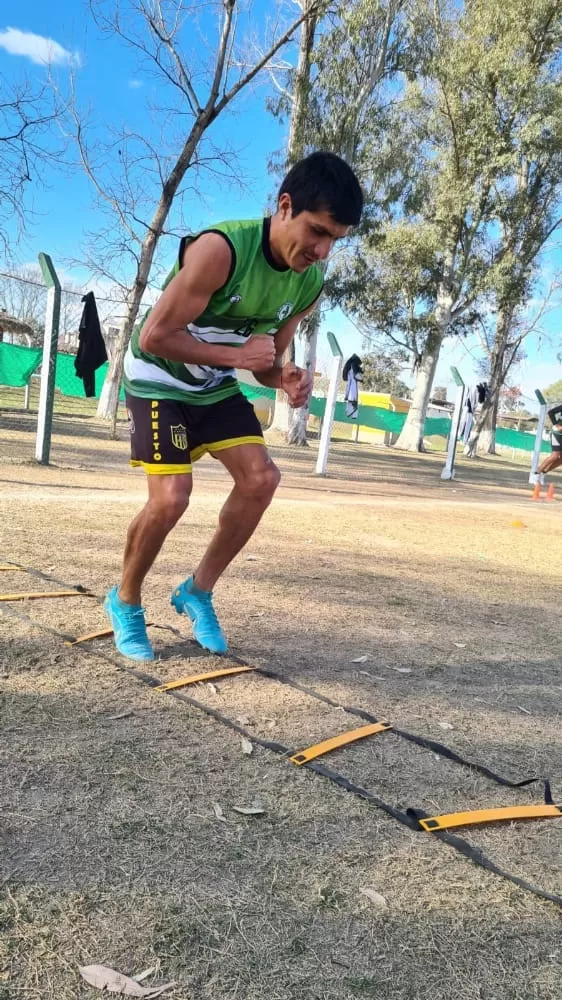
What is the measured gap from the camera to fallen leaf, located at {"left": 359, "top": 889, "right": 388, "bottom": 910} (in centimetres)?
158

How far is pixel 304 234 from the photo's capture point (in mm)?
2582

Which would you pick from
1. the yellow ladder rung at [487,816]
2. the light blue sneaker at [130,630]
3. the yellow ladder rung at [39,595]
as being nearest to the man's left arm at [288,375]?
the light blue sneaker at [130,630]

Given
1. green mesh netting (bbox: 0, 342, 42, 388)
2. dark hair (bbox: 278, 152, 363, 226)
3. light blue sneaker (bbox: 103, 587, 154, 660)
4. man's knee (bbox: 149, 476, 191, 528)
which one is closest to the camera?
dark hair (bbox: 278, 152, 363, 226)

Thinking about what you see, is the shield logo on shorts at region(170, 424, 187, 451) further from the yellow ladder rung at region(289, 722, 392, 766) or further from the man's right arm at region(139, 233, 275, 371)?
the yellow ladder rung at region(289, 722, 392, 766)

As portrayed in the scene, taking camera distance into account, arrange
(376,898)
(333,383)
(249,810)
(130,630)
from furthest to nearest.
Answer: (333,383) → (130,630) → (249,810) → (376,898)

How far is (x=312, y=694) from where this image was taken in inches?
109

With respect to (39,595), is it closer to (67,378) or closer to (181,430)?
(181,430)

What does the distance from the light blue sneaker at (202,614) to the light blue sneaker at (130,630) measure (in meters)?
0.23

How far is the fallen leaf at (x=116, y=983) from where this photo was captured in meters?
1.27

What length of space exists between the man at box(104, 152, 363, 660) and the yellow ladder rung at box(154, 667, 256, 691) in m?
0.21

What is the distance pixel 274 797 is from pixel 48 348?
780cm

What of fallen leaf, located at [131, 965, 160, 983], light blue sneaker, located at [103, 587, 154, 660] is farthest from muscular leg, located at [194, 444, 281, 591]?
fallen leaf, located at [131, 965, 160, 983]

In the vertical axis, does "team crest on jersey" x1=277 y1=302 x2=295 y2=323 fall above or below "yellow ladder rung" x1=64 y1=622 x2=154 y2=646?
above

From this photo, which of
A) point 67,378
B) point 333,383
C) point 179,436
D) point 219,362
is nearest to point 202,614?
point 179,436
